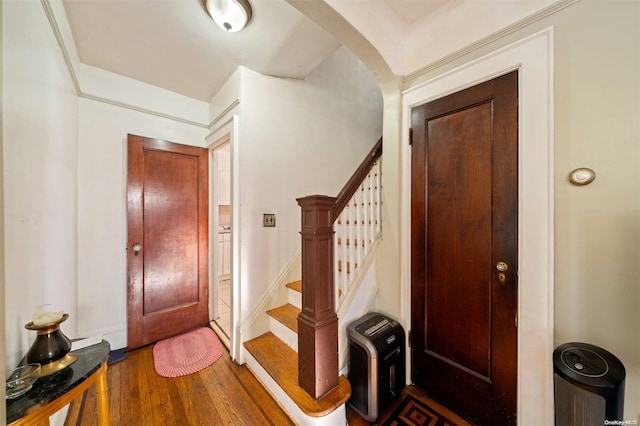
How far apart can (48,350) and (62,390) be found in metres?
0.23

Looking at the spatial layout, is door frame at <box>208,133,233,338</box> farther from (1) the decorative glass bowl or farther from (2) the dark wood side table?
(1) the decorative glass bowl

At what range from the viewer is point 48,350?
0.97 m

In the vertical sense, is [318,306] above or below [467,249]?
below

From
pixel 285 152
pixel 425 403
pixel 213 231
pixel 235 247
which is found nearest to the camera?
pixel 425 403

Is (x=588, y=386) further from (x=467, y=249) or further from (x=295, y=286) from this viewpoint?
(x=295, y=286)

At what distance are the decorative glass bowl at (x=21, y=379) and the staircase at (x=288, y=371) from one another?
3.78ft

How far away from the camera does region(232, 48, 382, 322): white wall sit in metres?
2.06

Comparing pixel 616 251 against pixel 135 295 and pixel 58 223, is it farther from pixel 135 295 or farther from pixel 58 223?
pixel 135 295

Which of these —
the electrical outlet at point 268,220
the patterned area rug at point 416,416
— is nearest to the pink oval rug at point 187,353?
the electrical outlet at point 268,220

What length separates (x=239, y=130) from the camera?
6.69 ft

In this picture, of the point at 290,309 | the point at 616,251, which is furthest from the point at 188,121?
the point at 616,251

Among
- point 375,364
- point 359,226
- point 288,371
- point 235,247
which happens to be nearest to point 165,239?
point 235,247

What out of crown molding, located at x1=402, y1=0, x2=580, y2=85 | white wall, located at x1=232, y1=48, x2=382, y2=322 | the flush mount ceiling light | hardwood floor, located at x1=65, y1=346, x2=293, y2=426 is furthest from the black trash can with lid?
the flush mount ceiling light

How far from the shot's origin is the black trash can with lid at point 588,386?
87cm
